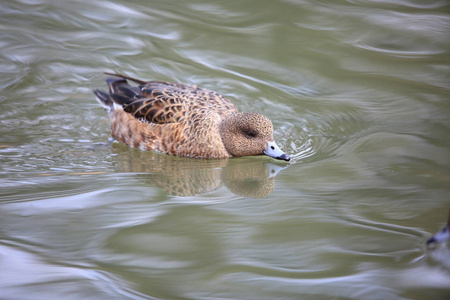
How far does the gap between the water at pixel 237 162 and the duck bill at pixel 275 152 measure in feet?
0.41

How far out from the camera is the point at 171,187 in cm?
505

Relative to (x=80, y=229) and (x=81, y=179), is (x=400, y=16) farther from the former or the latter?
(x=80, y=229)

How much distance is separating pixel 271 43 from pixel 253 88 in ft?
4.32

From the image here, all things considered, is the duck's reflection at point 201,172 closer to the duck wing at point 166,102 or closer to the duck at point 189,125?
the duck at point 189,125

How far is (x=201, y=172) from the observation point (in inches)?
220

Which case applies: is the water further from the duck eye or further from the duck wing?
the duck wing

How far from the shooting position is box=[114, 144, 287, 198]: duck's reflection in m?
5.06

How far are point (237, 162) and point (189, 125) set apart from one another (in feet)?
2.16

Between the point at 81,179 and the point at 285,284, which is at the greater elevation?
the point at 81,179

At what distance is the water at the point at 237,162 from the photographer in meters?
3.66

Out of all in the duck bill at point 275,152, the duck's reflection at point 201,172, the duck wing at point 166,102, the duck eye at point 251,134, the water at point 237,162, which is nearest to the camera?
the water at point 237,162

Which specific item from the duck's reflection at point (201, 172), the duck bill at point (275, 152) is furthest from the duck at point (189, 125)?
the duck's reflection at point (201, 172)

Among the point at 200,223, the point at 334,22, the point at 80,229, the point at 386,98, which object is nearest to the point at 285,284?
the point at 200,223

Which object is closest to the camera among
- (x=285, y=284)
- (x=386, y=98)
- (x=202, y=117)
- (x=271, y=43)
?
(x=285, y=284)
